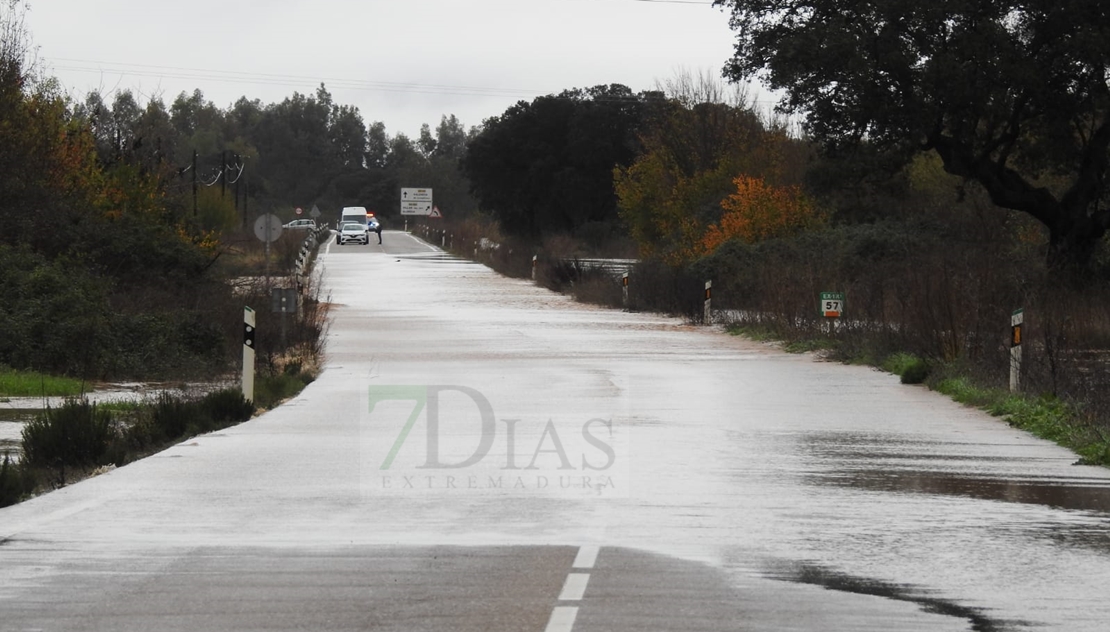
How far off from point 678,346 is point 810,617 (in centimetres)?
2451

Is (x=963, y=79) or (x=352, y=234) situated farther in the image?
Result: (x=352, y=234)

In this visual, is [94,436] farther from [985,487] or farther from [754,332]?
[754,332]

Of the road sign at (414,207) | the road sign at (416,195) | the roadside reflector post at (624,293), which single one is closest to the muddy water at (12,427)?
the roadside reflector post at (624,293)

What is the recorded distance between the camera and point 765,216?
168 feet

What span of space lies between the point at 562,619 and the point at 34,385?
1549 centimetres

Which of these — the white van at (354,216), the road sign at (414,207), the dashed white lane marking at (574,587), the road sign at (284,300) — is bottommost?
the dashed white lane marking at (574,587)

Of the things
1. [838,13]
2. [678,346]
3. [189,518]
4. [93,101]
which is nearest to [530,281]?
[838,13]

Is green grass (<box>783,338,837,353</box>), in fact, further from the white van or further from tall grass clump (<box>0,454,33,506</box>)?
the white van

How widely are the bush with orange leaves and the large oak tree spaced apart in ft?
21.5

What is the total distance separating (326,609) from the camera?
8008 mm

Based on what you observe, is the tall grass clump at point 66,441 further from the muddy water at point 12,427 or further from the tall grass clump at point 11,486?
the tall grass clump at point 11,486

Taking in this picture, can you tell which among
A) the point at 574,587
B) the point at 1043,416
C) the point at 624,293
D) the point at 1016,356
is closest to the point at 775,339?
the point at 1016,356

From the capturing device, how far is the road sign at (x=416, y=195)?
144 m

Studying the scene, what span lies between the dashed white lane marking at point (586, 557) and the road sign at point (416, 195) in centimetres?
13461
